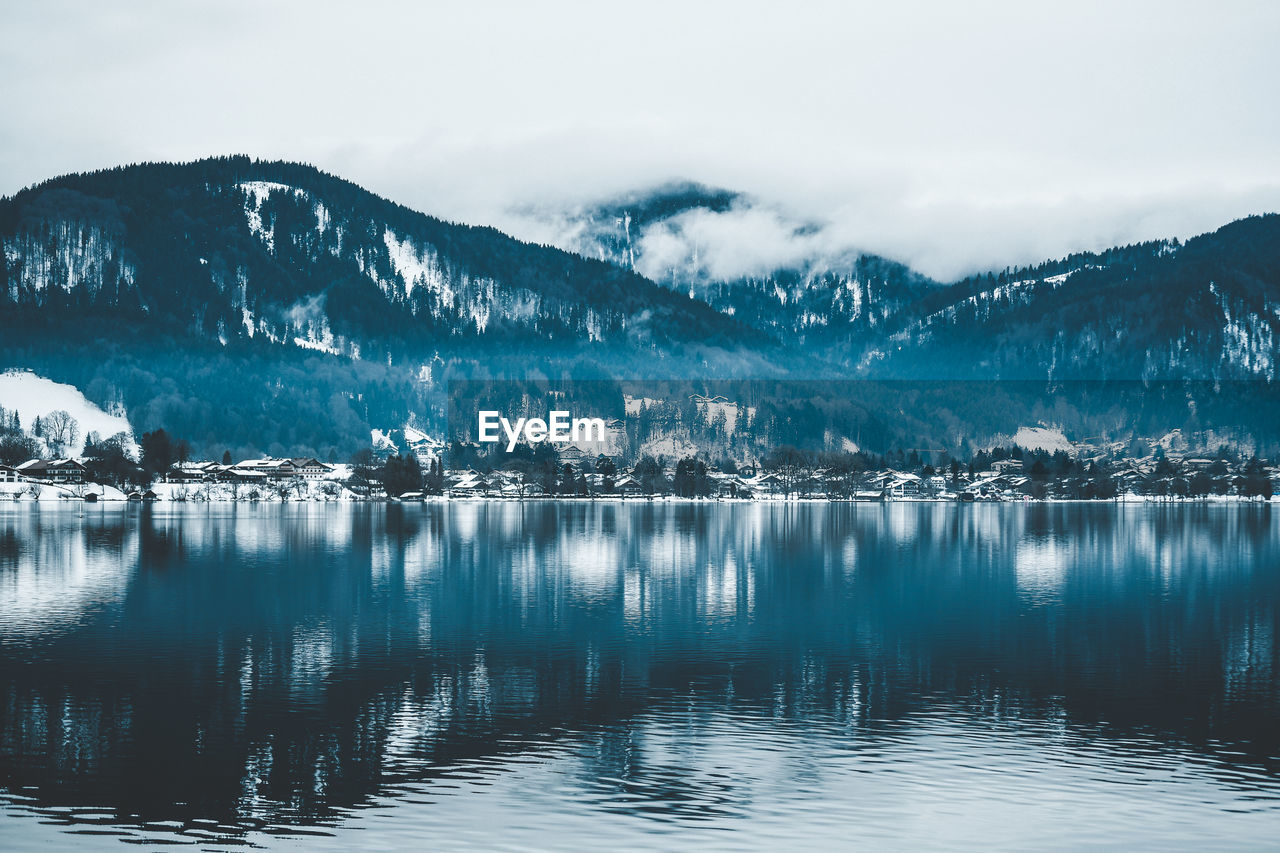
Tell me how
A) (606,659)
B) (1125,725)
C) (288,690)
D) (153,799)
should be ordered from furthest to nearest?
(606,659), (288,690), (1125,725), (153,799)

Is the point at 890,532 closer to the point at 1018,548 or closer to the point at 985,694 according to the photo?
the point at 1018,548

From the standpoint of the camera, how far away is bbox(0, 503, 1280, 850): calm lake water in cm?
2633

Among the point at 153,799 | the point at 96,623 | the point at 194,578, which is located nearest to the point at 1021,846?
the point at 153,799

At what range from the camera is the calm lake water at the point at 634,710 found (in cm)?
2633

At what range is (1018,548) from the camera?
107 metres

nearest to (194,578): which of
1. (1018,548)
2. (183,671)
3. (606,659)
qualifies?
(183,671)

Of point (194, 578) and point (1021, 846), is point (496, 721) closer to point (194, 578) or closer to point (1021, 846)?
point (1021, 846)

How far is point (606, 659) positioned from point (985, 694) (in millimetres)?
13900

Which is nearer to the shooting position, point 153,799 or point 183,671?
point 153,799

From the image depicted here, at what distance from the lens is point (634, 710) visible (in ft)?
121

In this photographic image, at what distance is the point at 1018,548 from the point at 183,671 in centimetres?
8123

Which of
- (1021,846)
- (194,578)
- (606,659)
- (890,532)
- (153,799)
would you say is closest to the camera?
(1021,846)

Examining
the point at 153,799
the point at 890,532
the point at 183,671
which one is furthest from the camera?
the point at 890,532

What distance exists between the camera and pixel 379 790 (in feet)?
92.9
